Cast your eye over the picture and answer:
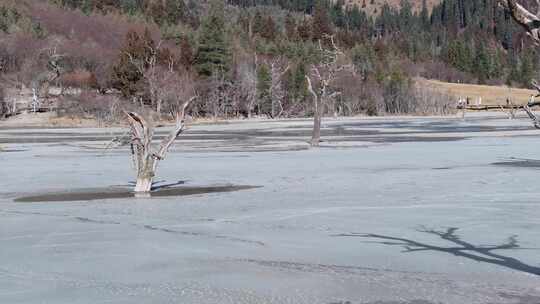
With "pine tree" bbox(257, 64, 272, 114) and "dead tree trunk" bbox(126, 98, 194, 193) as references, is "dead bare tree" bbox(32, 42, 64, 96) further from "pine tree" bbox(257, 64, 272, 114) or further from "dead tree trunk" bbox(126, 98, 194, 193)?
"dead tree trunk" bbox(126, 98, 194, 193)

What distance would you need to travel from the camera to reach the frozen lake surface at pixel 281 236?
421 inches

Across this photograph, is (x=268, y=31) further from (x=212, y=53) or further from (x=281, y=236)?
(x=281, y=236)

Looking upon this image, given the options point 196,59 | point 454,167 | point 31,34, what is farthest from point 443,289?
point 31,34

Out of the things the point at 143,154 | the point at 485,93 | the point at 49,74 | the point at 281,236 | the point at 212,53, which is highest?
the point at 212,53

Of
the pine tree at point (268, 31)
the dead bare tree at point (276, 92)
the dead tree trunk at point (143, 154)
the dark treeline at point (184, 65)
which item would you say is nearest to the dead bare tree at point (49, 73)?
the dark treeline at point (184, 65)

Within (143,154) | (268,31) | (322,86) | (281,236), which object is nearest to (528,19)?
(281,236)

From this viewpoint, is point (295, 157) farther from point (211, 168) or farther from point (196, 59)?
point (196, 59)

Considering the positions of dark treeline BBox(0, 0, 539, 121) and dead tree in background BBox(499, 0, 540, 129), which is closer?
dead tree in background BBox(499, 0, 540, 129)

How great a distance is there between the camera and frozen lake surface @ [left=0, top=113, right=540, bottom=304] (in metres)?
10.7

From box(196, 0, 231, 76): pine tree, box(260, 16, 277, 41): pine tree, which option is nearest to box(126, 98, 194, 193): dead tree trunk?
box(196, 0, 231, 76): pine tree

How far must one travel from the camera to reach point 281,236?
14.7m

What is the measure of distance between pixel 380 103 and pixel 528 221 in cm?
8912

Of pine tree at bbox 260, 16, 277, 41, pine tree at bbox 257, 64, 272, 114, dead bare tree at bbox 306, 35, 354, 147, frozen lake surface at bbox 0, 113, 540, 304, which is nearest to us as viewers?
frozen lake surface at bbox 0, 113, 540, 304

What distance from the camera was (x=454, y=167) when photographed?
27703 mm
